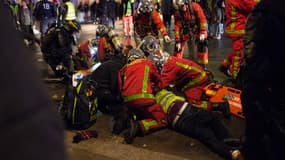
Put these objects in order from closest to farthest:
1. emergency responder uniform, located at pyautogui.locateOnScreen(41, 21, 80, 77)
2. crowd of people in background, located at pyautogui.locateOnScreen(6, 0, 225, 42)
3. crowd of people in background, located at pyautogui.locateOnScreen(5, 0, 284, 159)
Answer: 1. crowd of people in background, located at pyautogui.locateOnScreen(5, 0, 284, 159)
2. emergency responder uniform, located at pyautogui.locateOnScreen(41, 21, 80, 77)
3. crowd of people in background, located at pyautogui.locateOnScreen(6, 0, 225, 42)

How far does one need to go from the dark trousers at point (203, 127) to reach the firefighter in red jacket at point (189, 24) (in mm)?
2949

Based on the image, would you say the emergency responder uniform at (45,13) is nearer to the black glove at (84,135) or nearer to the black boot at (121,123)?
the black boot at (121,123)

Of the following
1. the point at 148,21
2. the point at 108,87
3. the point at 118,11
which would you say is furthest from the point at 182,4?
the point at 118,11

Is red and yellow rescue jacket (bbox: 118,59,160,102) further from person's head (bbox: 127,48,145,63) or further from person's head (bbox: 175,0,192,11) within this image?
person's head (bbox: 175,0,192,11)

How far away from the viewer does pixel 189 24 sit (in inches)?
303

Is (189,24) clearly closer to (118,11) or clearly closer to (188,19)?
(188,19)

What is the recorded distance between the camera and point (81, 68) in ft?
24.8

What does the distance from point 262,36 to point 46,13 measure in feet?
33.3

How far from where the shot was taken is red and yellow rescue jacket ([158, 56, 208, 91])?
5.39 meters

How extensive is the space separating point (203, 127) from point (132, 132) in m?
0.76

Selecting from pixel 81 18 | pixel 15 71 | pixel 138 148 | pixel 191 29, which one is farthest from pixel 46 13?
pixel 15 71

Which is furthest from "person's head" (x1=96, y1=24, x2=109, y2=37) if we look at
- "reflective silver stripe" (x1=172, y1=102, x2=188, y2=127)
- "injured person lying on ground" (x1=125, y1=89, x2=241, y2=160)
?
"reflective silver stripe" (x1=172, y1=102, x2=188, y2=127)

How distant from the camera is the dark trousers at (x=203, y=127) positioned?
430 cm

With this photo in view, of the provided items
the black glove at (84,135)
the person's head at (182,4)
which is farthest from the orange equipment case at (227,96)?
the person's head at (182,4)
